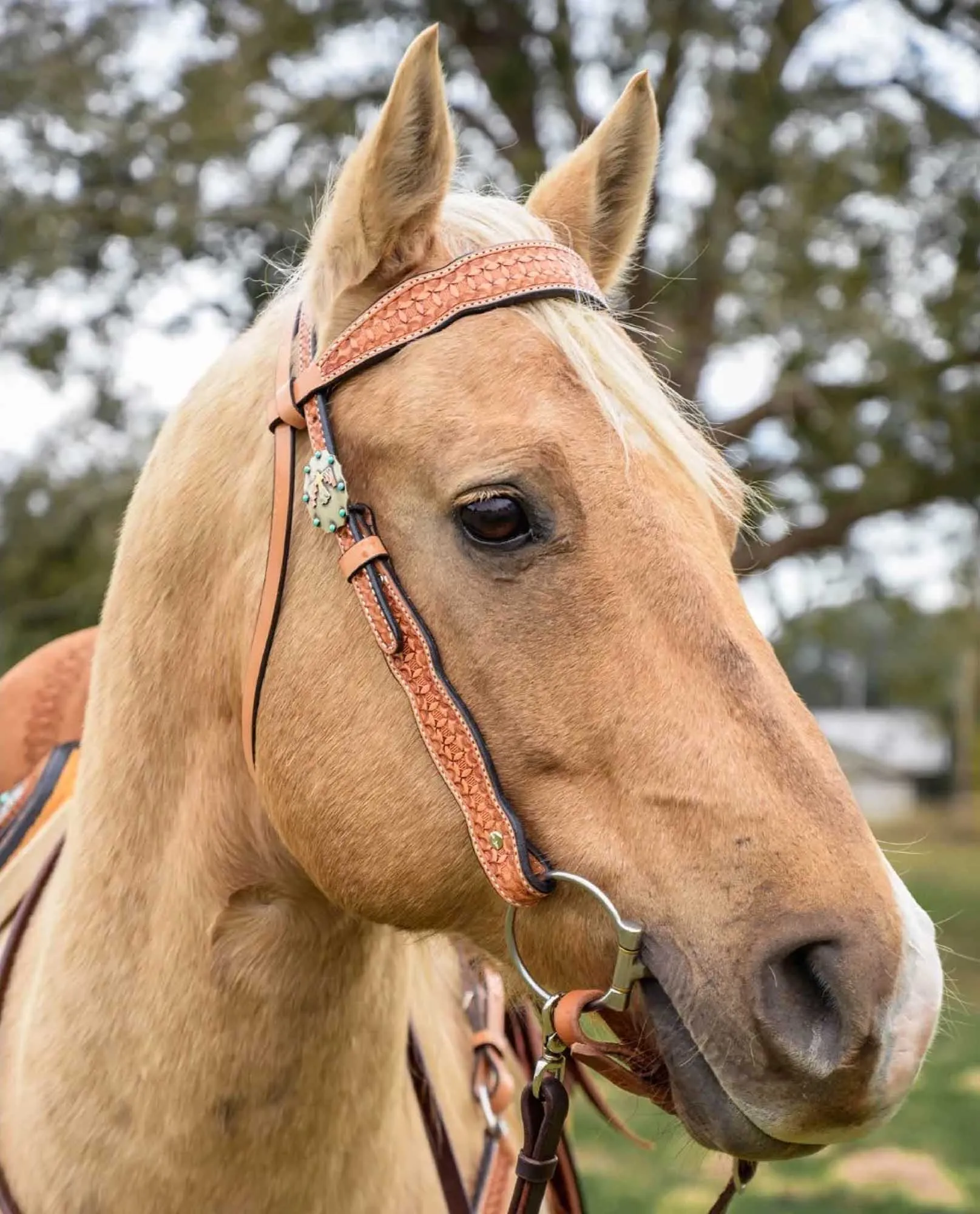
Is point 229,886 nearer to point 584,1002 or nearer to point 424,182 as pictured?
point 584,1002

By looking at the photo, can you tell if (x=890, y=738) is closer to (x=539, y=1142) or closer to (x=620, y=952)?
(x=539, y=1142)

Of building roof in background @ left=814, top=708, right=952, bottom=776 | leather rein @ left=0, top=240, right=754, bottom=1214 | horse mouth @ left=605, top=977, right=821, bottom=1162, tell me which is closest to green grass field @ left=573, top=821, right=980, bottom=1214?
leather rein @ left=0, top=240, right=754, bottom=1214

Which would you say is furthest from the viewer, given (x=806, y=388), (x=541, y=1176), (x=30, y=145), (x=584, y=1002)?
(x=806, y=388)

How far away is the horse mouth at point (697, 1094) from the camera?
1.42 m

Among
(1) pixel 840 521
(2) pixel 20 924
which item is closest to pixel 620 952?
(2) pixel 20 924

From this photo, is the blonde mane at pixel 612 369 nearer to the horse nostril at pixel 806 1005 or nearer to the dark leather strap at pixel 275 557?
the dark leather strap at pixel 275 557

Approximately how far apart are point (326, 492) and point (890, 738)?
56.0 metres

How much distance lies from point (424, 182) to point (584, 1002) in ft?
3.90

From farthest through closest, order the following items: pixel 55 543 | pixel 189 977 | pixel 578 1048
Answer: pixel 55 543 → pixel 189 977 → pixel 578 1048

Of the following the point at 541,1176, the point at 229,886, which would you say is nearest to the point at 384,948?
the point at 229,886

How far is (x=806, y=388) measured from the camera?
1022 centimetres

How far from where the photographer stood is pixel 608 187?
217 centimetres

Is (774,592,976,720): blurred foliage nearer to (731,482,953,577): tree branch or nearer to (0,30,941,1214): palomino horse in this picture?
(0,30,941,1214): palomino horse

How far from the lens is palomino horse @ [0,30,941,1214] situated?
1.42 m
